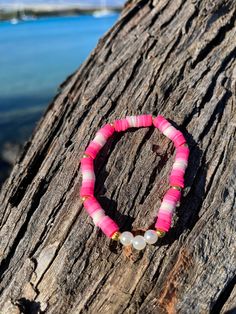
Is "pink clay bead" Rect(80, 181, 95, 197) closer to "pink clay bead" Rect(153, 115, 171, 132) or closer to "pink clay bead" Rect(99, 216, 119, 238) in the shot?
"pink clay bead" Rect(99, 216, 119, 238)

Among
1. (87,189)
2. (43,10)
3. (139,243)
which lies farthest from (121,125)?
(43,10)

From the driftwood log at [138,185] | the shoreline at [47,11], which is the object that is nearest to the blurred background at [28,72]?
the driftwood log at [138,185]

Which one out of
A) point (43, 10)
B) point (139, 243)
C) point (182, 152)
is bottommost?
point (139, 243)

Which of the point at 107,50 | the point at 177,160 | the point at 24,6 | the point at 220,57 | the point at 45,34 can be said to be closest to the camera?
the point at 177,160

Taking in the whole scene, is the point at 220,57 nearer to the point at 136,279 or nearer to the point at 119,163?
the point at 119,163

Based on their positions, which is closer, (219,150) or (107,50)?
(219,150)

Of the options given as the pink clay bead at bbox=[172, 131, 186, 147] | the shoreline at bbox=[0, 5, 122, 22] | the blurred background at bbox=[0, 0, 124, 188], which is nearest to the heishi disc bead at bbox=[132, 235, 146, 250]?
the pink clay bead at bbox=[172, 131, 186, 147]

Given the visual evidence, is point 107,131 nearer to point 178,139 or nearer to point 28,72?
point 178,139

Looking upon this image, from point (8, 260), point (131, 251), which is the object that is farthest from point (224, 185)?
point (8, 260)
